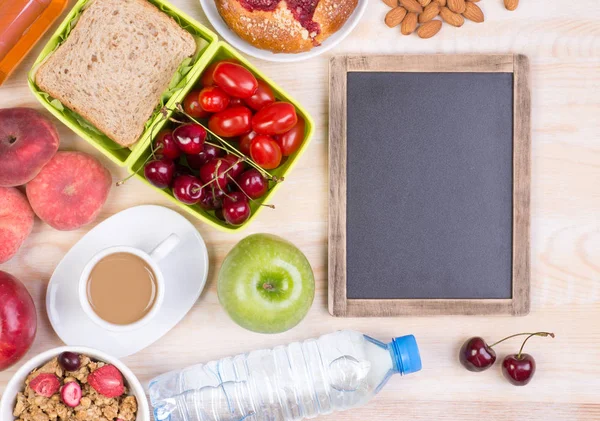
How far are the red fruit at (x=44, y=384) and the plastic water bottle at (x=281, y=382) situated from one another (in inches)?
6.2

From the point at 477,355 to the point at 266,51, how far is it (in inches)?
22.5

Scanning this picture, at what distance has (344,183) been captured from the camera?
1005mm

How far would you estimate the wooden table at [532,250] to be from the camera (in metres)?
1.02

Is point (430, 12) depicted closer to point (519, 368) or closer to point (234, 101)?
point (234, 101)

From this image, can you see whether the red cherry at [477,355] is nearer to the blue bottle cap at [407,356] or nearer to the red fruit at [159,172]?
the blue bottle cap at [407,356]

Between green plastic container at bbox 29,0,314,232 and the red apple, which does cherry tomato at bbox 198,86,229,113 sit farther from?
the red apple

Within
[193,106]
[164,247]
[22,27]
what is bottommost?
[164,247]

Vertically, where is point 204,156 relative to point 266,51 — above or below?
below

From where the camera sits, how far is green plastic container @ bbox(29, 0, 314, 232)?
0.92 metres

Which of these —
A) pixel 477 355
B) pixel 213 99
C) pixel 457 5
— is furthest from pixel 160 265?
pixel 457 5

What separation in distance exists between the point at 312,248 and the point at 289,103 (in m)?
0.24

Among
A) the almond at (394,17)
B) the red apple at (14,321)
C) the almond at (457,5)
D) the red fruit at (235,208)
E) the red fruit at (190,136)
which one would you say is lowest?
the red apple at (14,321)

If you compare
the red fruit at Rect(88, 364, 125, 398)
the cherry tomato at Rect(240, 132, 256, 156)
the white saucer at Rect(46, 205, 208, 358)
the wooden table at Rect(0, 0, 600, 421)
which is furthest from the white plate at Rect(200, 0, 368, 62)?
the red fruit at Rect(88, 364, 125, 398)

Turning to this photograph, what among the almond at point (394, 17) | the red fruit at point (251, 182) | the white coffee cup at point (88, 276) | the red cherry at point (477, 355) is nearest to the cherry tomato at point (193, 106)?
the red fruit at point (251, 182)
